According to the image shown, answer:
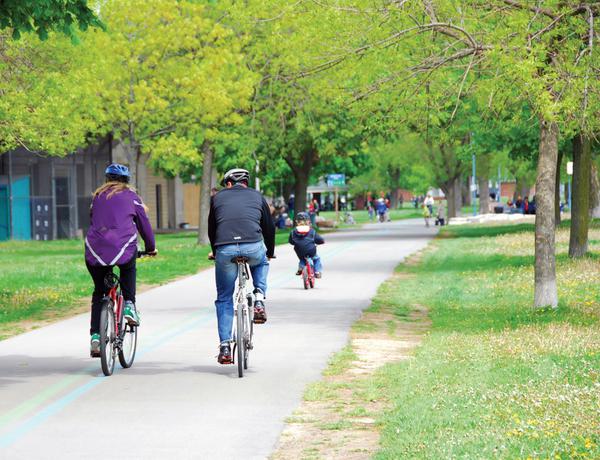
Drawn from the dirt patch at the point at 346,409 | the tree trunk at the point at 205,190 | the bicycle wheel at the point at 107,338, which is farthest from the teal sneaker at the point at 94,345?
the tree trunk at the point at 205,190

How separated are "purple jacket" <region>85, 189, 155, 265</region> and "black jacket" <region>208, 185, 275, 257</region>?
62 cm

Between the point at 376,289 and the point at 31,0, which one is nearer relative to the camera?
the point at 31,0

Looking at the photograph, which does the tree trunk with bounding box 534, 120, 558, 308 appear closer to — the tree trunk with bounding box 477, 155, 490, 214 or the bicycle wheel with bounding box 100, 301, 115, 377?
the bicycle wheel with bounding box 100, 301, 115, 377

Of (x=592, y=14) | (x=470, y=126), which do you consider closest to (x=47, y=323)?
(x=592, y=14)

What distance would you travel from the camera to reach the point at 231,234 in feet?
40.9

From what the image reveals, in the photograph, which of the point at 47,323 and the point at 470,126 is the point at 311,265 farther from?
the point at 470,126

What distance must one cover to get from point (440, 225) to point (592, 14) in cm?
5518

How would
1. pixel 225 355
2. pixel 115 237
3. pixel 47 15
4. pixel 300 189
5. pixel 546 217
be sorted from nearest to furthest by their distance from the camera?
pixel 115 237 → pixel 225 355 → pixel 47 15 → pixel 546 217 → pixel 300 189

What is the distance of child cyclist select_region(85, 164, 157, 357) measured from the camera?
1231 centimetres

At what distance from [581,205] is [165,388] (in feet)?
69.6

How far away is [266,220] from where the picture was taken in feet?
42.1

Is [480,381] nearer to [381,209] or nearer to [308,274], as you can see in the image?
[308,274]

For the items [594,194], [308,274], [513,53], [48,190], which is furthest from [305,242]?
[594,194]

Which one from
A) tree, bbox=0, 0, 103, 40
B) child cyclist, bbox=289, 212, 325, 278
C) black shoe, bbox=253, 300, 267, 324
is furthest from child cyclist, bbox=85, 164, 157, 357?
child cyclist, bbox=289, 212, 325, 278
